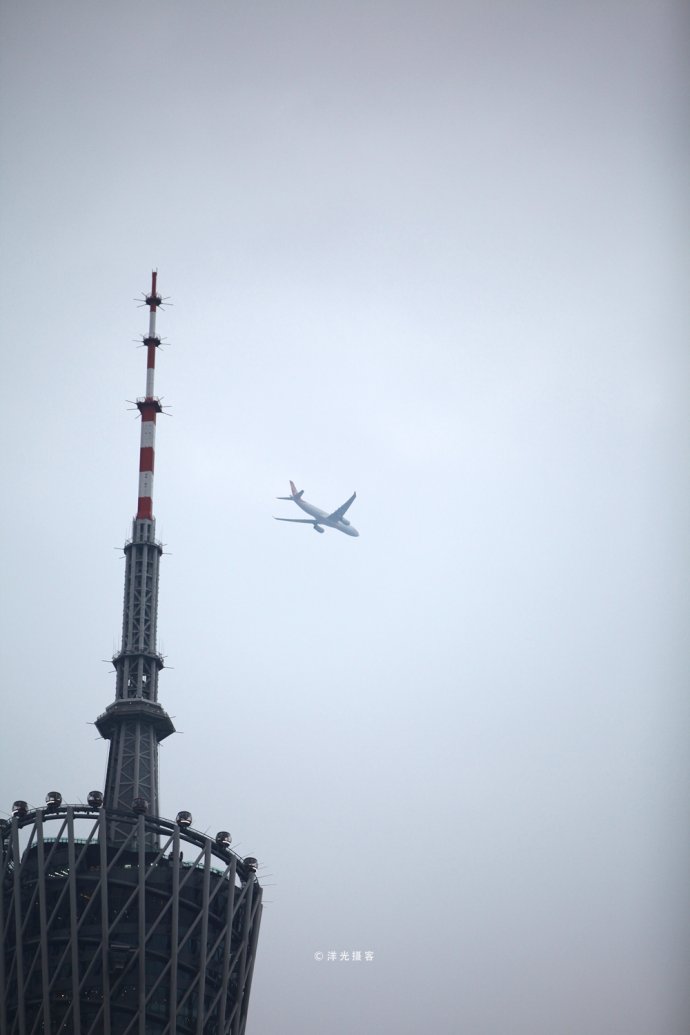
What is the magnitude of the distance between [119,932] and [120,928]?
52 cm

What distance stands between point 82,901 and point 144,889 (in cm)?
749

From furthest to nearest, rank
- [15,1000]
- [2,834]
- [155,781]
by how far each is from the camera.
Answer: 1. [155,781]
2. [2,834]
3. [15,1000]

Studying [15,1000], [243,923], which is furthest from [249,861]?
[15,1000]

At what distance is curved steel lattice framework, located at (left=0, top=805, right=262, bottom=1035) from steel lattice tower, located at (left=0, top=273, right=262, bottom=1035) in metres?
0.15

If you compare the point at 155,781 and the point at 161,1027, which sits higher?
the point at 155,781

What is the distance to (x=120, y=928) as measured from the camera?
172 meters

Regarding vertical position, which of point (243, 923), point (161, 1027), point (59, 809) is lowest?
point (161, 1027)

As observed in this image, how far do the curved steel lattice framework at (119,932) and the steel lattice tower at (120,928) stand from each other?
0.15 m

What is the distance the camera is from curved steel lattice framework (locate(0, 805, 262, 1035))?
166m

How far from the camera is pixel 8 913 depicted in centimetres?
17175

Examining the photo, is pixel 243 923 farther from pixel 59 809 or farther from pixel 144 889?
pixel 59 809

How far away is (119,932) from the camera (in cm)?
17138

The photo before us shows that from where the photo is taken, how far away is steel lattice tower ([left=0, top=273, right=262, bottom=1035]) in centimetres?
16588

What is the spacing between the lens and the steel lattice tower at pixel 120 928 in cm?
16588
